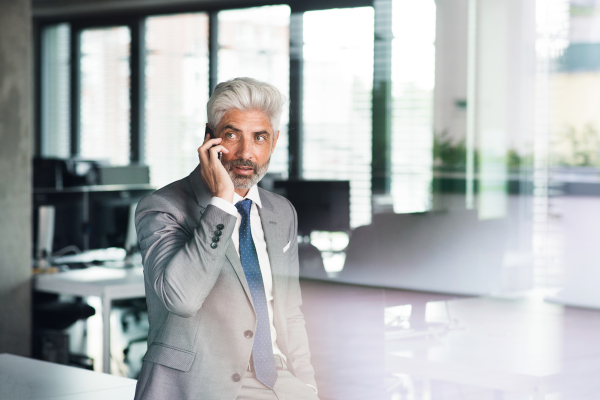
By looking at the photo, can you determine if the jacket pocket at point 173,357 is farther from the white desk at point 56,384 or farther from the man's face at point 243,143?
the white desk at point 56,384

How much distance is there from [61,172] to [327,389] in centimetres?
426

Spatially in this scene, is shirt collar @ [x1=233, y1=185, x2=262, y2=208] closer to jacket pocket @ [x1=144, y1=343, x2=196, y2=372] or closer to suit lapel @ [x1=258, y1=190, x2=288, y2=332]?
suit lapel @ [x1=258, y1=190, x2=288, y2=332]

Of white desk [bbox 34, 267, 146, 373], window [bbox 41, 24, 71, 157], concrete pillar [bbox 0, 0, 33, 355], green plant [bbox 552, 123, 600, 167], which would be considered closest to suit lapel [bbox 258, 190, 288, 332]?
green plant [bbox 552, 123, 600, 167]

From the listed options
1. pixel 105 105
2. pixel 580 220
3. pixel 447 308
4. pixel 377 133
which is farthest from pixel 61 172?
pixel 580 220

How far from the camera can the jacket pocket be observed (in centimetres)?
163

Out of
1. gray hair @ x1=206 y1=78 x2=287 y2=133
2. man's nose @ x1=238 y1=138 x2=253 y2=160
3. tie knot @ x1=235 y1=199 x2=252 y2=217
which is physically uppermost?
gray hair @ x1=206 y1=78 x2=287 y2=133

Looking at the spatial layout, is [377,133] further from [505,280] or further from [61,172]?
[61,172]

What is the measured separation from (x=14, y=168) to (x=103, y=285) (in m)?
0.91

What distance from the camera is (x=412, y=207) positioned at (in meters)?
3.84

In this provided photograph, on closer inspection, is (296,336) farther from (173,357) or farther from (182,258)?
(182,258)

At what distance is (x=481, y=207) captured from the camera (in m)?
3.42

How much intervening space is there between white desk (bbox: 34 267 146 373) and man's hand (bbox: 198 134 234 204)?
2473 millimetres

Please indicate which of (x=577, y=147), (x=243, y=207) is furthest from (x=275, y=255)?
(x=577, y=147)

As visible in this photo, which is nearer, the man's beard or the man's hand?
the man's hand
